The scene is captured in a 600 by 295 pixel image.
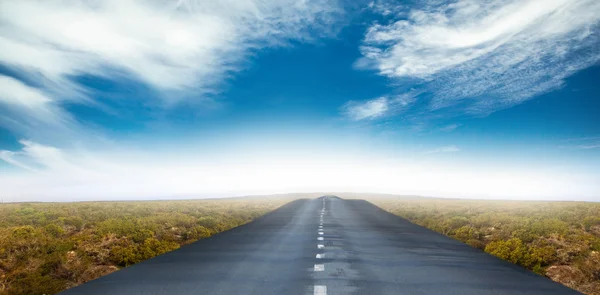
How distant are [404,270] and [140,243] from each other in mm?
9386

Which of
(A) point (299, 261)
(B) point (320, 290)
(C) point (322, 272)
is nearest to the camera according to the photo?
(B) point (320, 290)

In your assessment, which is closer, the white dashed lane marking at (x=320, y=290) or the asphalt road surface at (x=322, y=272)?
the white dashed lane marking at (x=320, y=290)

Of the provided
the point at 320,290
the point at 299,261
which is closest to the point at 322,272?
the point at 299,261

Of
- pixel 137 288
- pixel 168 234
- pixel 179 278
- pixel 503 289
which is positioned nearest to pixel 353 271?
pixel 503 289

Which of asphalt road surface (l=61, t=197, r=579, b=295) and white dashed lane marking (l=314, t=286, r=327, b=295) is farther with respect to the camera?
asphalt road surface (l=61, t=197, r=579, b=295)

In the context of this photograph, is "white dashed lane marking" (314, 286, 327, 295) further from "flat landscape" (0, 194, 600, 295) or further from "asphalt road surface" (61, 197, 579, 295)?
"flat landscape" (0, 194, 600, 295)

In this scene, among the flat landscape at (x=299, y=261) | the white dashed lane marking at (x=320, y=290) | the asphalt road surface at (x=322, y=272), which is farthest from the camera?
the flat landscape at (x=299, y=261)

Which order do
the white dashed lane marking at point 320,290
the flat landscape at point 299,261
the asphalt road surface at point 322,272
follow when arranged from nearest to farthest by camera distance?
the white dashed lane marking at point 320,290, the asphalt road surface at point 322,272, the flat landscape at point 299,261

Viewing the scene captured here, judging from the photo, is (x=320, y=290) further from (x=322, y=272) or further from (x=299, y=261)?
(x=299, y=261)

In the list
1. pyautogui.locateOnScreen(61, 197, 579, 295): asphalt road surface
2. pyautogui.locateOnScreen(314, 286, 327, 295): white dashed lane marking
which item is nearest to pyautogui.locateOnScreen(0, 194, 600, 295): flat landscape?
pyautogui.locateOnScreen(61, 197, 579, 295): asphalt road surface

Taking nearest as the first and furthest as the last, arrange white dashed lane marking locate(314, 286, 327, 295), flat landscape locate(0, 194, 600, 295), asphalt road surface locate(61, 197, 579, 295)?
white dashed lane marking locate(314, 286, 327, 295) < asphalt road surface locate(61, 197, 579, 295) < flat landscape locate(0, 194, 600, 295)

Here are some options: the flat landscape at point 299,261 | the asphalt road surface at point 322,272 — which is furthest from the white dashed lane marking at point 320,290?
the flat landscape at point 299,261

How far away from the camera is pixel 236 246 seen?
12266mm

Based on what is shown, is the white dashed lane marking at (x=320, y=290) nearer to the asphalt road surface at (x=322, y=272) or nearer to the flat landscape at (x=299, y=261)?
the asphalt road surface at (x=322, y=272)
